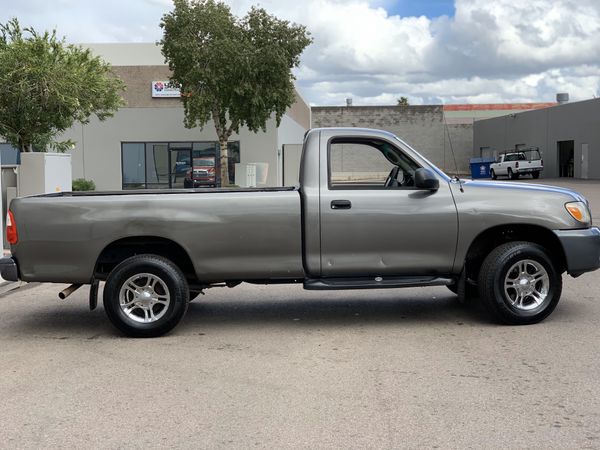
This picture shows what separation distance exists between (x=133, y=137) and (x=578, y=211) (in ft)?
95.2

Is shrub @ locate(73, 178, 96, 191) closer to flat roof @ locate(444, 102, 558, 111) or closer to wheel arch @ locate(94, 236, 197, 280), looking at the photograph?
wheel arch @ locate(94, 236, 197, 280)

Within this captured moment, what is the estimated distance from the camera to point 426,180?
699 cm

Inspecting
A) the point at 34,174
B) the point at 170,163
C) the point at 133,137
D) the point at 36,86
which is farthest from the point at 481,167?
the point at 34,174

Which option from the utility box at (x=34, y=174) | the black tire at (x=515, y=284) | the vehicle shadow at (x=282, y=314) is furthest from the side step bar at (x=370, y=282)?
the utility box at (x=34, y=174)

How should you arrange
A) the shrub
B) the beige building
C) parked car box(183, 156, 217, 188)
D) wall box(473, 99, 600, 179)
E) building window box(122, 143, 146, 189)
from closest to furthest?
the shrub < parked car box(183, 156, 217, 188) < the beige building < building window box(122, 143, 146, 189) < wall box(473, 99, 600, 179)

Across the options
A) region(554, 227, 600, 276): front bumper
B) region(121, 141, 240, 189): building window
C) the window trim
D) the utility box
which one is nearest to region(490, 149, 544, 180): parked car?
region(121, 141, 240, 189): building window

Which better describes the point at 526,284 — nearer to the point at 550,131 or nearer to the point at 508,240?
the point at 508,240

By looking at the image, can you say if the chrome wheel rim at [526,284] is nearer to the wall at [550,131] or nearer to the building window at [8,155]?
the building window at [8,155]

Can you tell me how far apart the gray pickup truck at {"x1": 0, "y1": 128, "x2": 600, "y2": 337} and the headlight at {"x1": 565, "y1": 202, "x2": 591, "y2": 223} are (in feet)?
0.04

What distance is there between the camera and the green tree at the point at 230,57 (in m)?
27.9

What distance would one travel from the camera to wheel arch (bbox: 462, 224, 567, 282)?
287 inches

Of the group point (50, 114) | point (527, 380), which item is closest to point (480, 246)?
point (527, 380)

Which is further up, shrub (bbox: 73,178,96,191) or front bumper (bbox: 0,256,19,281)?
shrub (bbox: 73,178,96,191)

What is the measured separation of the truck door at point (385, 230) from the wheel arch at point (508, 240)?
1.22 feet
